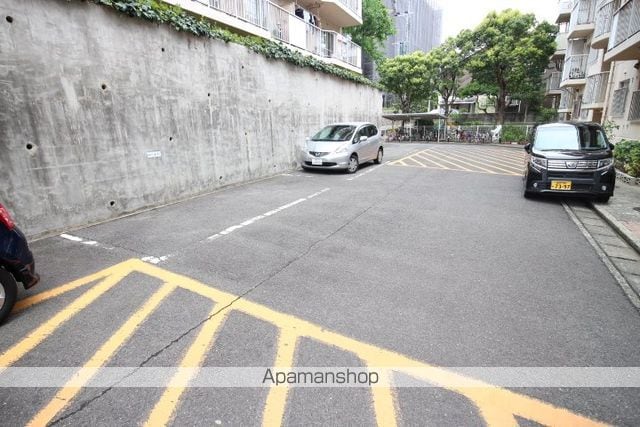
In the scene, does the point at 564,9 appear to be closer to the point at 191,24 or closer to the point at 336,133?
the point at 336,133

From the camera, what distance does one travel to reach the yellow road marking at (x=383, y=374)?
198cm

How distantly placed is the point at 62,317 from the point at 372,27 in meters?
29.0

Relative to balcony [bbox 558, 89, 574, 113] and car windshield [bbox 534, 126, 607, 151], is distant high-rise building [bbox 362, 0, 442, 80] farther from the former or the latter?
car windshield [bbox 534, 126, 607, 151]

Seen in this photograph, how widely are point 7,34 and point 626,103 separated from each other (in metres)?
16.5

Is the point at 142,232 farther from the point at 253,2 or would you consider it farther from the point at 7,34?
the point at 253,2

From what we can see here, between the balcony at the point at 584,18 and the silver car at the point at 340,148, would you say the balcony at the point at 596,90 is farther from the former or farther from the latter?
the silver car at the point at 340,148

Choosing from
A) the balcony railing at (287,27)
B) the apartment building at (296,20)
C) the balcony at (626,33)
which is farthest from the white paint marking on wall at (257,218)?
the balcony at (626,33)

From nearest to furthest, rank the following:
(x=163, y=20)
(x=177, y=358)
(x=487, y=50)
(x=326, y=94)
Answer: (x=177, y=358) < (x=163, y=20) < (x=326, y=94) < (x=487, y=50)

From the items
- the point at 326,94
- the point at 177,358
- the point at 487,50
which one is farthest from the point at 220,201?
the point at 487,50

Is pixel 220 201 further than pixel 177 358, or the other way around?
pixel 220 201

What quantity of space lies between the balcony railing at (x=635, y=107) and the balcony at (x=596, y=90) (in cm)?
492

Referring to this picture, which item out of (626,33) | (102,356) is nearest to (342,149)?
(102,356)

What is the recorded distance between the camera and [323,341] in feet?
8.63

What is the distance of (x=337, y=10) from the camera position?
1731 cm
